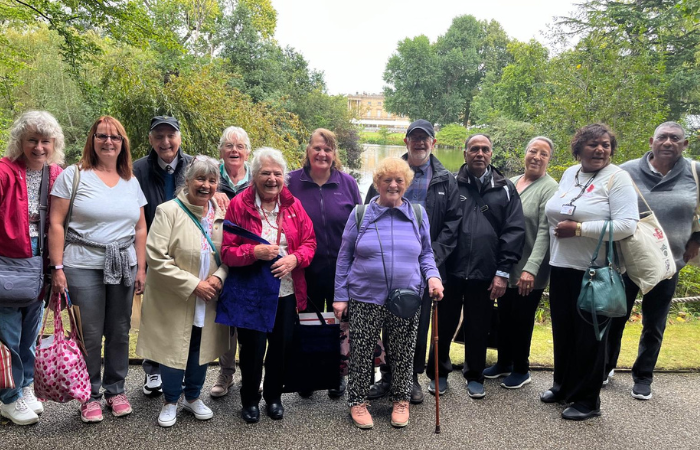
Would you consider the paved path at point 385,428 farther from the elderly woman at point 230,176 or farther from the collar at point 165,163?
the collar at point 165,163

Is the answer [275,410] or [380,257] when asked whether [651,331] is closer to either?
[380,257]

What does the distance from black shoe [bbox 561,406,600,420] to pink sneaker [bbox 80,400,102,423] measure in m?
3.28

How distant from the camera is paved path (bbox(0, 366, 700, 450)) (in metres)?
2.96

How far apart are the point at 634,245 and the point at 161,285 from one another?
3.27 m

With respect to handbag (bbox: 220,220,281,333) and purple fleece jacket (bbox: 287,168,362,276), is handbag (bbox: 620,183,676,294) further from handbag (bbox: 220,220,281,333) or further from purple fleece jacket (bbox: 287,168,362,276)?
handbag (bbox: 220,220,281,333)

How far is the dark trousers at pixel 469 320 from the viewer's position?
3695 mm

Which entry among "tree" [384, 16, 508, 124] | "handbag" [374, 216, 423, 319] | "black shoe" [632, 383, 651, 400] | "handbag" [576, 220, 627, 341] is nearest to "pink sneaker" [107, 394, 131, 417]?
"handbag" [374, 216, 423, 319]

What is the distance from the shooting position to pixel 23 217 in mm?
2936

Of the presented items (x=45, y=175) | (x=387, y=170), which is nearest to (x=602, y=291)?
(x=387, y=170)

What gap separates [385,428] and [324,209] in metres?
1.63

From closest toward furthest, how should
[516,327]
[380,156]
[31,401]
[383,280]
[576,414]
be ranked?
[383,280] < [31,401] < [576,414] < [516,327] < [380,156]

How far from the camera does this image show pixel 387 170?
3.20 metres

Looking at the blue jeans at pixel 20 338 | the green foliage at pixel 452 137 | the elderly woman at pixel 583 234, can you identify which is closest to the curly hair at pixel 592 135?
the elderly woman at pixel 583 234

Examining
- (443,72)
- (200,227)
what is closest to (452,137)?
(443,72)
